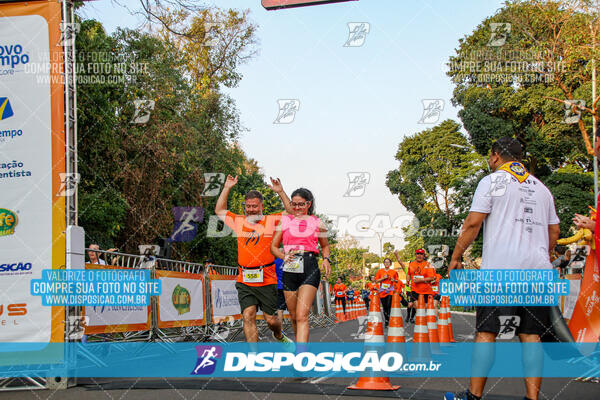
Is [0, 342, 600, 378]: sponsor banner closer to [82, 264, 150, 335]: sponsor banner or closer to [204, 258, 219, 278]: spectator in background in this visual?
[82, 264, 150, 335]: sponsor banner

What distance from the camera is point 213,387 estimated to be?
233 inches

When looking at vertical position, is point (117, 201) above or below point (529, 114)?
below

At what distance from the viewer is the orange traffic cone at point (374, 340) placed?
18.7 ft

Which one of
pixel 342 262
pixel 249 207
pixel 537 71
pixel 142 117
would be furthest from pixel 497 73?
pixel 342 262

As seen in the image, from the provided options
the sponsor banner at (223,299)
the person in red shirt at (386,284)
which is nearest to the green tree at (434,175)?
the person in red shirt at (386,284)

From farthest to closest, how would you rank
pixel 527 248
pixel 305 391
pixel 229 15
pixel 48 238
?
pixel 229 15 < pixel 48 238 < pixel 305 391 < pixel 527 248

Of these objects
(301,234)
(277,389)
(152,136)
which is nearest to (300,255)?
(301,234)

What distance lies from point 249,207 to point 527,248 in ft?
11.4

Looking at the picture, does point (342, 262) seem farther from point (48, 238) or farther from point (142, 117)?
point (48, 238)

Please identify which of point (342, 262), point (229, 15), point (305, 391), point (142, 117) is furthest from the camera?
point (342, 262)

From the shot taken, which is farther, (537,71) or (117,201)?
(537,71)

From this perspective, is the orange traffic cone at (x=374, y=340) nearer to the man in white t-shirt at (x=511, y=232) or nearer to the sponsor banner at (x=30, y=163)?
the man in white t-shirt at (x=511, y=232)

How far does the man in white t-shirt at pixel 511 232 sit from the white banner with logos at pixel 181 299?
6.35m

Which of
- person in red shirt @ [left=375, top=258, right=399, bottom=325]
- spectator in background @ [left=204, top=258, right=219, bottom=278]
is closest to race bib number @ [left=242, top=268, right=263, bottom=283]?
spectator in background @ [left=204, top=258, right=219, bottom=278]
